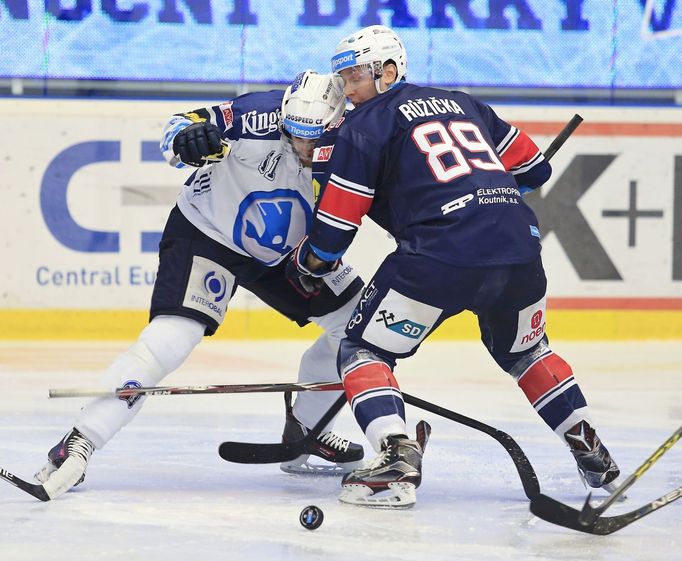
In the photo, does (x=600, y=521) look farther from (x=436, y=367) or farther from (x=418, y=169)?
(x=436, y=367)

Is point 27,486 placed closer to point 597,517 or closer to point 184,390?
point 184,390

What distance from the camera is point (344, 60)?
3.02 metres

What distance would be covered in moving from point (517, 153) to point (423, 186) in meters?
0.45

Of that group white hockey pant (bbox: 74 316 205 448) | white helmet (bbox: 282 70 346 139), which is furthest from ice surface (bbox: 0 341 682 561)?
white helmet (bbox: 282 70 346 139)

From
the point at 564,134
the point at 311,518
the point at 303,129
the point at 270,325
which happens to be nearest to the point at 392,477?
the point at 311,518

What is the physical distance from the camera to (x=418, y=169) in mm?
2812

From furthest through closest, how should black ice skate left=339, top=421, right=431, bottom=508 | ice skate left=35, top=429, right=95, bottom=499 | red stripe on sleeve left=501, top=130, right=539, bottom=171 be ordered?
red stripe on sleeve left=501, top=130, right=539, bottom=171, ice skate left=35, top=429, right=95, bottom=499, black ice skate left=339, top=421, right=431, bottom=508

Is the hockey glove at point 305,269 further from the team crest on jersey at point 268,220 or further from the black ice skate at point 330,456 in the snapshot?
the black ice skate at point 330,456

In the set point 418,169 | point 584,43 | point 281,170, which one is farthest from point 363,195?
point 584,43

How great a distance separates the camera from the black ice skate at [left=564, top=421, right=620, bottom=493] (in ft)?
9.78

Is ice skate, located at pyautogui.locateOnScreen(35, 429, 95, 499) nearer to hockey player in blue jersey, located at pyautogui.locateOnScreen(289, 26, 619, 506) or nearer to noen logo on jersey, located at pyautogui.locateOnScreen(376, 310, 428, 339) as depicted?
hockey player in blue jersey, located at pyautogui.locateOnScreen(289, 26, 619, 506)

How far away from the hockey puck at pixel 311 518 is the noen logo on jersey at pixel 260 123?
3.43ft

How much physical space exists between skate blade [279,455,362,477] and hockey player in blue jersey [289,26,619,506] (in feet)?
1.58

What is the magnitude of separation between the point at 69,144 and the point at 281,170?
3548 millimetres
